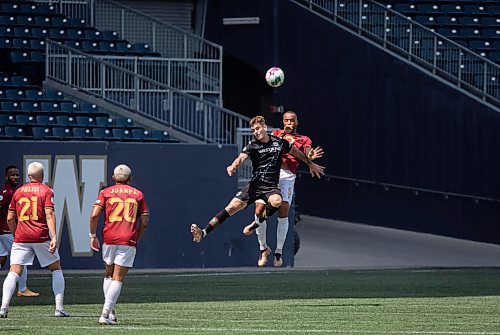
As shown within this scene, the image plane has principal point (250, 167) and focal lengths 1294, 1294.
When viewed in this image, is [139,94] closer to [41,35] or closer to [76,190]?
[41,35]

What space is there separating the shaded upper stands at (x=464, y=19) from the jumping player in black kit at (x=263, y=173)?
1539 centimetres

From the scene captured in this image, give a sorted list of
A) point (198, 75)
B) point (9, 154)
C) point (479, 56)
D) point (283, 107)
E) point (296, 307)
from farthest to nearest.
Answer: point (283, 107) < point (198, 75) < point (479, 56) < point (9, 154) < point (296, 307)

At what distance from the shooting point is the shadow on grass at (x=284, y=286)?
20438 millimetres

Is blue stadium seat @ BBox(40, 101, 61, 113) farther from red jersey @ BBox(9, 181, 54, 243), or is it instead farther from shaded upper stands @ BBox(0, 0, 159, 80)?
red jersey @ BBox(9, 181, 54, 243)

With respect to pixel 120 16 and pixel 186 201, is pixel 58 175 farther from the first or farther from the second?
pixel 120 16

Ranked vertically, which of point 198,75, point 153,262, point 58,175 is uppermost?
point 198,75

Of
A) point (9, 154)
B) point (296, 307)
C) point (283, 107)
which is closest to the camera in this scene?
point (296, 307)

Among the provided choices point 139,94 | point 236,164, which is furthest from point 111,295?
point 139,94

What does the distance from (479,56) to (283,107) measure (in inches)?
249

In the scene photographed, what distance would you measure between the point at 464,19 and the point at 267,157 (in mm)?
16948

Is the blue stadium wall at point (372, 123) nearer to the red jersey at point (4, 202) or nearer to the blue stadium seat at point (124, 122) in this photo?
the blue stadium seat at point (124, 122)

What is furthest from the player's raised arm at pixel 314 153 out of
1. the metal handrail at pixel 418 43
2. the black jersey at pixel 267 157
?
the metal handrail at pixel 418 43

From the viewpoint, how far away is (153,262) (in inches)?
1025

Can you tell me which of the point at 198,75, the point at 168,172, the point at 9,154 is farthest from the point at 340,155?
the point at 9,154
